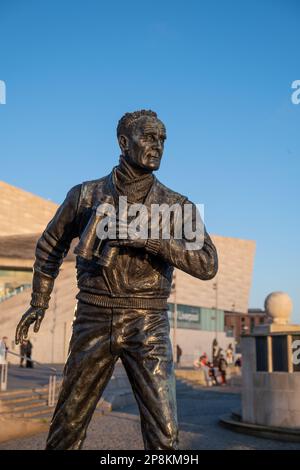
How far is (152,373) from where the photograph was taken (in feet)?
10.0

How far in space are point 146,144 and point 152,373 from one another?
1345 millimetres

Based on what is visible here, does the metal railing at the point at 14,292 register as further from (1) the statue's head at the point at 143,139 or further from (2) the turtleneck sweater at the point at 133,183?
(1) the statue's head at the point at 143,139

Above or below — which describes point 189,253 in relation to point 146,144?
below

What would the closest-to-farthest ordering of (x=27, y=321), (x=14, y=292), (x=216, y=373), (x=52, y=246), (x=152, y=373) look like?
(x=152, y=373)
(x=27, y=321)
(x=52, y=246)
(x=216, y=373)
(x=14, y=292)

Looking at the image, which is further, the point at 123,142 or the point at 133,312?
the point at 123,142

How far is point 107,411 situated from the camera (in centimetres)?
1470

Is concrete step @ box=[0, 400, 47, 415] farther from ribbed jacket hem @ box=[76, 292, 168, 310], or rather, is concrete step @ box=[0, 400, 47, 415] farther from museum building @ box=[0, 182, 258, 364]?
museum building @ box=[0, 182, 258, 364]

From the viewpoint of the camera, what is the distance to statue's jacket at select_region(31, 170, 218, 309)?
309 cm

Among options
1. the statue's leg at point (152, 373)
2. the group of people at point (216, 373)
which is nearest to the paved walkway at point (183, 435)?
the statue's leg at point (152, 373)

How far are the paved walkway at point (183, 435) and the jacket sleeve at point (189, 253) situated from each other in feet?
23.9

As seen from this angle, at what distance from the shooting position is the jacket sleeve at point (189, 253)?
9.83 ft

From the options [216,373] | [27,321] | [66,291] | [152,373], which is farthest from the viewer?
[66,291]

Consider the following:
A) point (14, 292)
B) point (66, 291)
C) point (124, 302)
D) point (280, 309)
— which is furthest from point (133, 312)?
point (14, 292)

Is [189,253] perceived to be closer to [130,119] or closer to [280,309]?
[130,119]
